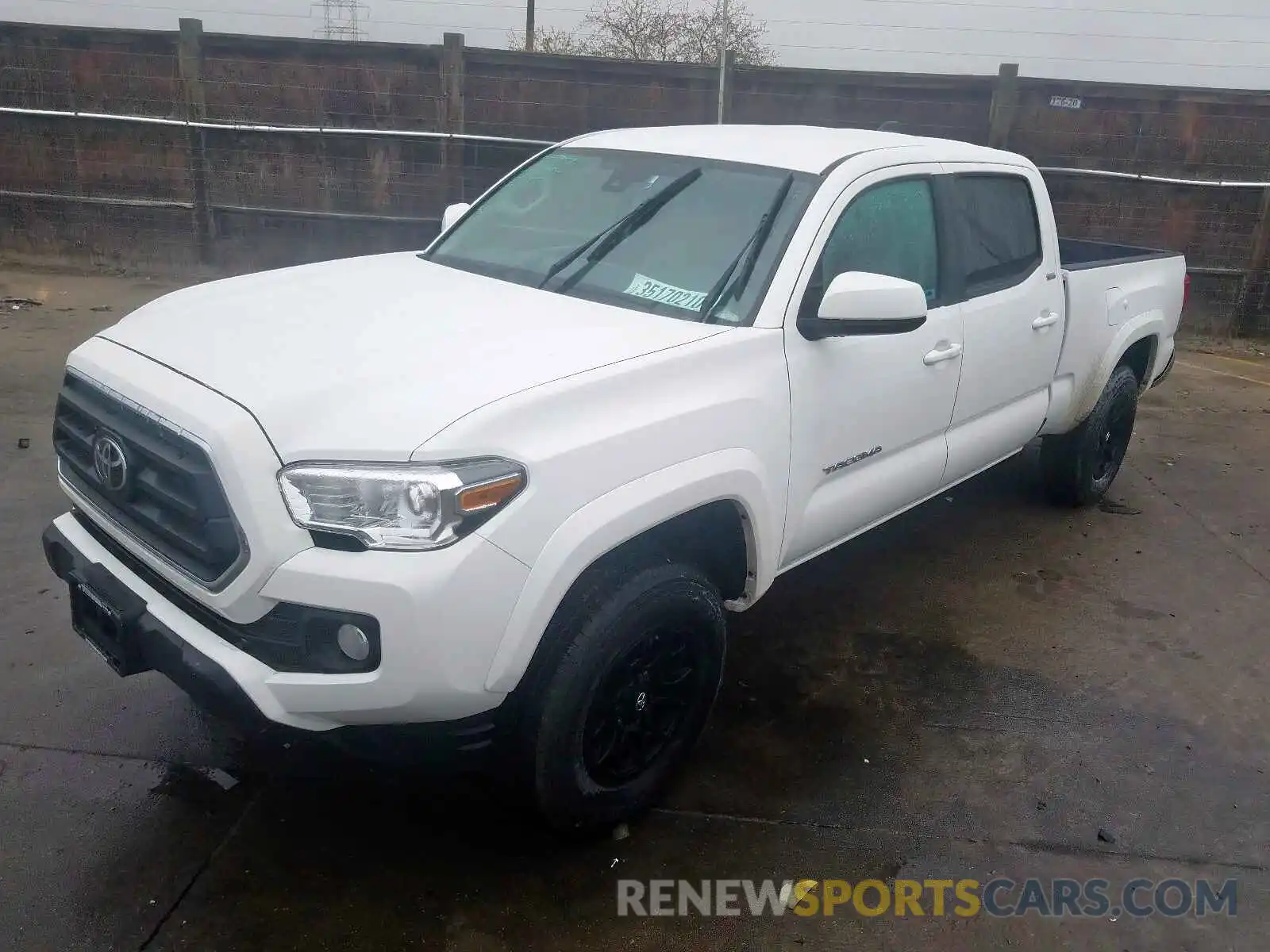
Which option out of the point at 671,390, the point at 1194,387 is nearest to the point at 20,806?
the point at 671,390

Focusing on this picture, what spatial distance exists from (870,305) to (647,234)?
0.81 metres

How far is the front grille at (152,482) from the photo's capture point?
2.29 m

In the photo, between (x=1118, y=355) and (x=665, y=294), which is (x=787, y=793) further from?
(x=1118, y=355)

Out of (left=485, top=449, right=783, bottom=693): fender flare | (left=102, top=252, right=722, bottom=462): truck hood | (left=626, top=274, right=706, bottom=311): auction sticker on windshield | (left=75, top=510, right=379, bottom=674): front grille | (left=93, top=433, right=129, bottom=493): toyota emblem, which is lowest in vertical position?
(left=75, top=510, right=379, bottom=674): front grille

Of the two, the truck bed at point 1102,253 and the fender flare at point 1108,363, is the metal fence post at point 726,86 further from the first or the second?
the fender flare at point 1108,363

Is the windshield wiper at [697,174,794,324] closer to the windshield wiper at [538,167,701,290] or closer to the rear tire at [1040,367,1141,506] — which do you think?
the windshield wiper at [538,167,701,290]

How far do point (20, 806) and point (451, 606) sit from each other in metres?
1.64

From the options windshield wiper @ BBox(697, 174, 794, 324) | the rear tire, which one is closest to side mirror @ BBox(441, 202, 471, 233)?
windshield wiper @ BBox(697, 174, 794, 324)

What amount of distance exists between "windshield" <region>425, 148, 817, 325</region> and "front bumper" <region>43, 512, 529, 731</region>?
1.19 m

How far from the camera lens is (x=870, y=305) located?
9.64ft

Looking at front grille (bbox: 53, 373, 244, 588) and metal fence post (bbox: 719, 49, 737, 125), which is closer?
front grille (bbox: 53, 373, 244, 588)

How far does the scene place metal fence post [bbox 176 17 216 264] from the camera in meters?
10.3

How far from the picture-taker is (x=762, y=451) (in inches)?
115
